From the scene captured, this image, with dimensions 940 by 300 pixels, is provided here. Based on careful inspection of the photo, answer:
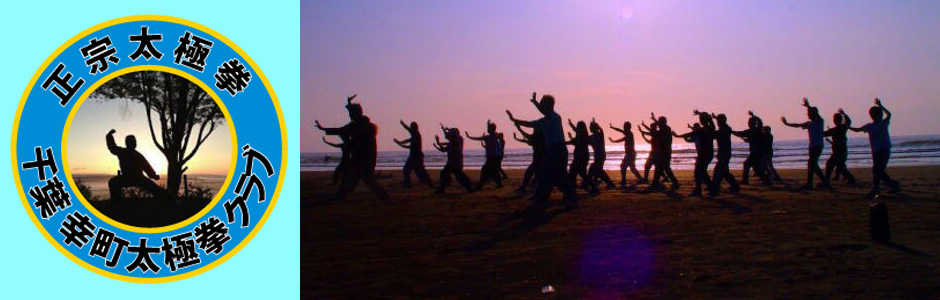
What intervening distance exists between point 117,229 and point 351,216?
20.9 feet

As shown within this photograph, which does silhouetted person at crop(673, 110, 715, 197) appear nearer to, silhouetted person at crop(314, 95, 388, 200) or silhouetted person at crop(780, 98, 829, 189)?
silhouetted person at crop(780, 98, 829, 189)

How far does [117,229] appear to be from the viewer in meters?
5.26

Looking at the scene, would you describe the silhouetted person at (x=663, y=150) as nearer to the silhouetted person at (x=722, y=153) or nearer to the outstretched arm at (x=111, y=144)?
the silhouetted person at (x=722, y=153)

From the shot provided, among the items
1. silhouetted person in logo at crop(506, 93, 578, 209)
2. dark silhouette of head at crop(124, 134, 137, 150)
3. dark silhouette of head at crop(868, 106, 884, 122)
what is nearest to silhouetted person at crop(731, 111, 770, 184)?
dark silhouette of head at crop(868, 106, 884, 122)

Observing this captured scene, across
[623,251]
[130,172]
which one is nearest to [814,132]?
[623,251]

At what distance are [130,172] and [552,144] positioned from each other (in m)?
6.56

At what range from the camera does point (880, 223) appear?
8.23 m

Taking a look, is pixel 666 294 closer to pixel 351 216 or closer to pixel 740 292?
pixel 740 292

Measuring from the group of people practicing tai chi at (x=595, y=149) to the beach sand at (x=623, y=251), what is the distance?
43.1 inches

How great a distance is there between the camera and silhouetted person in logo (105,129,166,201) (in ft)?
19.4

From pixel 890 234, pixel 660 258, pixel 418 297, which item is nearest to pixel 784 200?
pixel 890 234

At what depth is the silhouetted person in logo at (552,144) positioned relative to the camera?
11.8 m

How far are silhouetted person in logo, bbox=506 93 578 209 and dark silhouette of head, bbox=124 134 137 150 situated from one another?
667 cm

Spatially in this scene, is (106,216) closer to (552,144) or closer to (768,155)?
(552,144)
